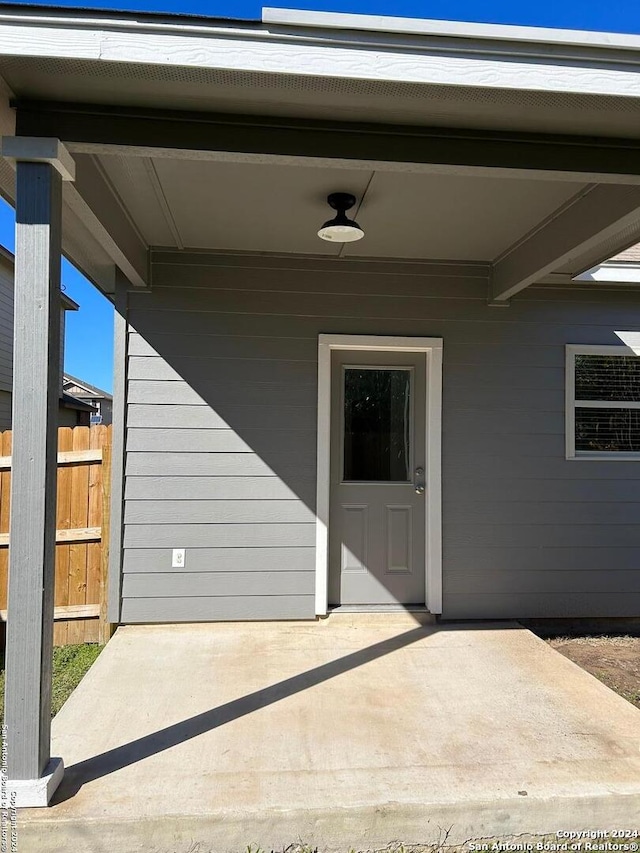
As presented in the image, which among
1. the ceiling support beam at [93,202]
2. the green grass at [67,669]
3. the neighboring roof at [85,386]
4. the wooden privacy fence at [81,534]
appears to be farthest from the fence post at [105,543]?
the neighboring roof at [85,386]

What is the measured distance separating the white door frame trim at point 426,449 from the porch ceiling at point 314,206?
0.61 m

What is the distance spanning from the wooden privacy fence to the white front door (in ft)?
5.13

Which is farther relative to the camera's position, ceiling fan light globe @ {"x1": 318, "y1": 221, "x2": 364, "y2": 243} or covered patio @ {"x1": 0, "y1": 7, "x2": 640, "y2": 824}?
ceiling fan light globe @ {"x1": 318, "y1": 221, "x2": 364, "y2": 243}

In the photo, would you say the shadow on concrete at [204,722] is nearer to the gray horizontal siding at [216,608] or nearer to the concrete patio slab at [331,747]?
the concrete patio slab at [331,747]

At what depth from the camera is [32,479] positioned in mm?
2092

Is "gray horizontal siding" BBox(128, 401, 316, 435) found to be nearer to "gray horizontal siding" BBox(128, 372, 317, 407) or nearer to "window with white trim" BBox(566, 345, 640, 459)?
"gray horizontal siding" BBox(128, 372, 317, 407)

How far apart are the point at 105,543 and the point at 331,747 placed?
7.11ft

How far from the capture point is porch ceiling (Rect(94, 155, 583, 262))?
2863 mm

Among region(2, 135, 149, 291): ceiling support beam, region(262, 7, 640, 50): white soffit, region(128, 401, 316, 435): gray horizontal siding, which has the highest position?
region(262, 7, 640, 50): white soffit

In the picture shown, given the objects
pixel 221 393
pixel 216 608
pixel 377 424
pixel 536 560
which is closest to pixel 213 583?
pixel 216 608

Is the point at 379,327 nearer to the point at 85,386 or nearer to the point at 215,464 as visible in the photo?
the point at 215,464

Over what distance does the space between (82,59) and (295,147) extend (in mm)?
758

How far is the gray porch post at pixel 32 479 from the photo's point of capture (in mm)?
2037

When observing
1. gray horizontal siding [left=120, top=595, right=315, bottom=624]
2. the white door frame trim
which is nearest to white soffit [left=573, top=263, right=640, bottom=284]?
the white door frame trim
